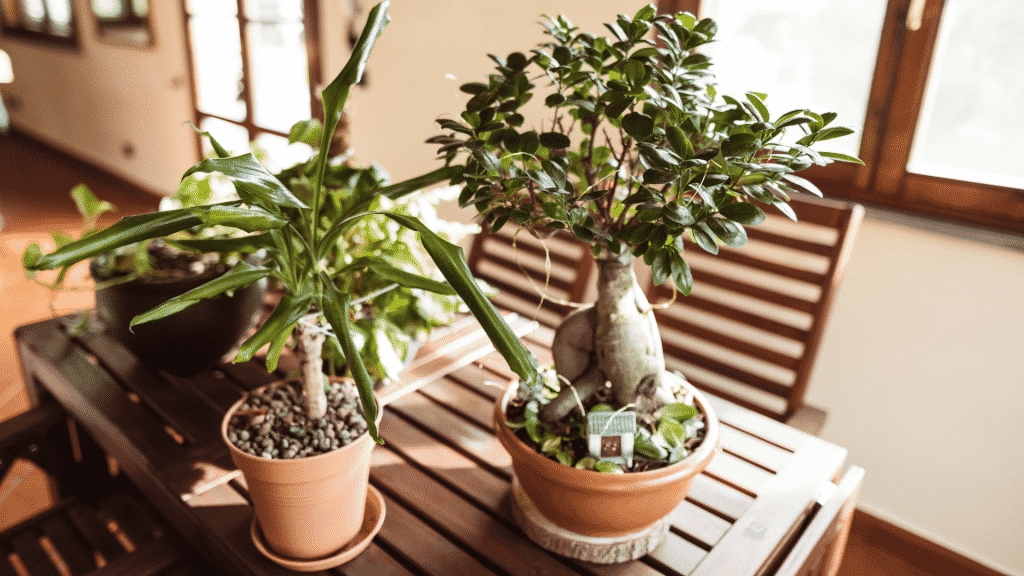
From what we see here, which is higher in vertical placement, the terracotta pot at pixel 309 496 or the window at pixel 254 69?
the window at pixel 254 69

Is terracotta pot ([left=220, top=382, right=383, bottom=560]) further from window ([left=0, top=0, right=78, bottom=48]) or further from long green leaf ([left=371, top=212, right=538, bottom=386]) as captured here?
window ([left=0, top=0, right=78, bottom=48])

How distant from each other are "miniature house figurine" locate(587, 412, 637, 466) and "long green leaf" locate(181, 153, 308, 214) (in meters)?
0.46

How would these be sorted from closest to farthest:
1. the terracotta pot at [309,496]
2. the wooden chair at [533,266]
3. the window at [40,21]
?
1. the terracotta pot at [309,496]
2. the wooden chair at [533,266]
3. the window at [40,21]

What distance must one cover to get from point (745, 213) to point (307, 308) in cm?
52

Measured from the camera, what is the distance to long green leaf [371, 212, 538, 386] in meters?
0.70

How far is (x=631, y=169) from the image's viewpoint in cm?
95

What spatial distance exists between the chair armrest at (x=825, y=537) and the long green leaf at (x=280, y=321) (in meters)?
0.70

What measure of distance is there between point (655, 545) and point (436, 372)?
57cm

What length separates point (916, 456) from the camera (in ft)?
6.15

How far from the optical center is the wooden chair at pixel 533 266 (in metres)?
1.88

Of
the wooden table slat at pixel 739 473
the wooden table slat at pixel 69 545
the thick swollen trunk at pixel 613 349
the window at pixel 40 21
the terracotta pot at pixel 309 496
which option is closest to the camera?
the terracotta pot at pixel 309 496

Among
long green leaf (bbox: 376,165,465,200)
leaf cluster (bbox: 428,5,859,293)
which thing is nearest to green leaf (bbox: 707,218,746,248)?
leaf cluster (bbox: 428,5,859,293)

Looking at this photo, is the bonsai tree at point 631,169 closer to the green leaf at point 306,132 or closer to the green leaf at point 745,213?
the green leaf at point 745,213

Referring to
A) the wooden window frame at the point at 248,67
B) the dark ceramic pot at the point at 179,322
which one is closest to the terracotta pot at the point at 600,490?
the dark ceramic pot at the point at 179,322
